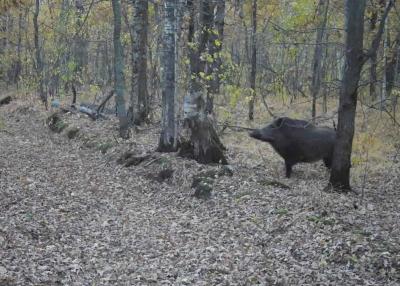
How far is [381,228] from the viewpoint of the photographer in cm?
776

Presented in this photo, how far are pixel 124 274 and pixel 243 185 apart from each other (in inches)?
171

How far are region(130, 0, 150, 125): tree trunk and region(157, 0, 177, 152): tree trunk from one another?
4.58m

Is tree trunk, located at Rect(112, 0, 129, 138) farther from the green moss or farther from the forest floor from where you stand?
the forest floor

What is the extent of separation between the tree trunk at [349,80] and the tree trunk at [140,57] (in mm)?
9740

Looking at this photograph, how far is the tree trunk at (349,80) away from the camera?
9.06m

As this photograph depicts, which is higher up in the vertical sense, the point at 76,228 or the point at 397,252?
the point at 397,252

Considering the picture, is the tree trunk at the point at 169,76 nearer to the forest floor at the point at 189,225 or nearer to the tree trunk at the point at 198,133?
the forest floor at the point at 189,225

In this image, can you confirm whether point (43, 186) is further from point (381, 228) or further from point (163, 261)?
point (381, 228)

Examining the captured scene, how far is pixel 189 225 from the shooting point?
929 centimetres

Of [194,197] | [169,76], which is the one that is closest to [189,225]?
[194,197]

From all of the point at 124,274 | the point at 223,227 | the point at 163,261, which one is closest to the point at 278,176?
the point at 223,227

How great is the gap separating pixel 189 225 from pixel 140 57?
999 cm

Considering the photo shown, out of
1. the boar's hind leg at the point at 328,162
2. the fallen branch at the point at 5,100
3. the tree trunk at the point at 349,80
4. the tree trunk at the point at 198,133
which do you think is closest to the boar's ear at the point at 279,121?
the boar's hind leg at the point at 328,162

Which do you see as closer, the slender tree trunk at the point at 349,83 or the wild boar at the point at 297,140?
the slender tree trunk at the point at 349,83
